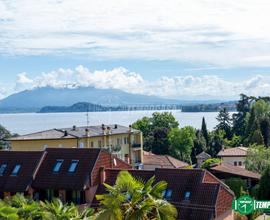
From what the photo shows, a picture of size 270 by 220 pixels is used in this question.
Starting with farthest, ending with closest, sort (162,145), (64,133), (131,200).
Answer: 1. (162,145)
2. (64,133)
3. (131,200)

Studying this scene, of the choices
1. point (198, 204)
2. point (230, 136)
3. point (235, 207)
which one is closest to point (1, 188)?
point (198, 204)

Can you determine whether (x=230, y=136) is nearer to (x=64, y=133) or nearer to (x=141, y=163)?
(x=141, y=163)

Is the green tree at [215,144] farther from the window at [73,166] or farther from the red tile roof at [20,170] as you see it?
the window at [73,166]

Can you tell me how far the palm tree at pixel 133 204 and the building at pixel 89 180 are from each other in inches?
597

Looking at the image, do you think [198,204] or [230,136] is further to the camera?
[230,136]

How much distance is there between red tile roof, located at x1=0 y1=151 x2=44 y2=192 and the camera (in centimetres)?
3800

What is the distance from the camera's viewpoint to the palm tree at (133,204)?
17125 millimetres

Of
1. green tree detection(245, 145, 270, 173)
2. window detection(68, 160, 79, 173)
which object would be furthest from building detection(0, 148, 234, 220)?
green tree detection(245, 145, 270, 173)

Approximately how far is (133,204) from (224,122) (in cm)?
10407

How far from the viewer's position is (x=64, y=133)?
57.3 m

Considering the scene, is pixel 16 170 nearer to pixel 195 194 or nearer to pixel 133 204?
pixel 195 194

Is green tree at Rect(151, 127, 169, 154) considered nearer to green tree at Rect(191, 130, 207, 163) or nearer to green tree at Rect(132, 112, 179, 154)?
green tree at Rect(132, 112, 179, 154)

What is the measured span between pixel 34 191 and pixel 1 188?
8.25 ft

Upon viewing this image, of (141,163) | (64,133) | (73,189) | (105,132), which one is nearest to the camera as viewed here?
(73,189)
